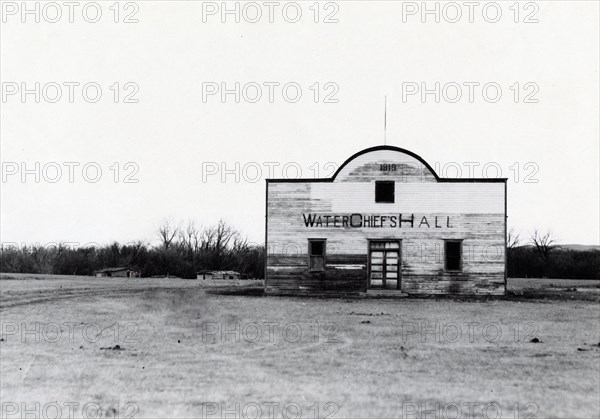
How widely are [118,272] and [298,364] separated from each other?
170 ft

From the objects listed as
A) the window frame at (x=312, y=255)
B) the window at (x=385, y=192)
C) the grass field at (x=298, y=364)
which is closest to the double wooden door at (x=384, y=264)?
the window at (x=385, y=192)

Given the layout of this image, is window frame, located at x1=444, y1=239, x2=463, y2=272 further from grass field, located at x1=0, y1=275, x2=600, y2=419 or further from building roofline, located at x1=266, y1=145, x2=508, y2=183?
grass field, located at x1=0, y1=275, x2=600, y2=419

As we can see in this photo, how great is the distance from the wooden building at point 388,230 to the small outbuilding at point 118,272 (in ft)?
117

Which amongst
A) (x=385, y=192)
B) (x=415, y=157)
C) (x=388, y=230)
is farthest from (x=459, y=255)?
(x=415, y=157)

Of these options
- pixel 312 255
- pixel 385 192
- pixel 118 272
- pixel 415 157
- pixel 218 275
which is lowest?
pixel 218 275

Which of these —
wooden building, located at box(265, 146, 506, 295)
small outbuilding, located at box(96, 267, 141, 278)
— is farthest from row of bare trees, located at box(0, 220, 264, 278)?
wooden building, located at box(265, 146, 506, 295)

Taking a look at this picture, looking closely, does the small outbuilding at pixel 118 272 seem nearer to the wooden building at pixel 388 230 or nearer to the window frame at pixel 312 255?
the wooden building at pixel 388 230

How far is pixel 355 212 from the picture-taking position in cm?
2597

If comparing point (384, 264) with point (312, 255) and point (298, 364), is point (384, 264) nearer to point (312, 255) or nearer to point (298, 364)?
point (312, 255)

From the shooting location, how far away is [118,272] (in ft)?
193

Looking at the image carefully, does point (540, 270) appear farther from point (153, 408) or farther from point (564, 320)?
point (153, 408)

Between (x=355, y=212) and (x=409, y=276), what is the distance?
362cm

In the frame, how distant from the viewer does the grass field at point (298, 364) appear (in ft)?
25.0

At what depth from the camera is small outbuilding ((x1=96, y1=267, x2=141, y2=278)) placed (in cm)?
5731
